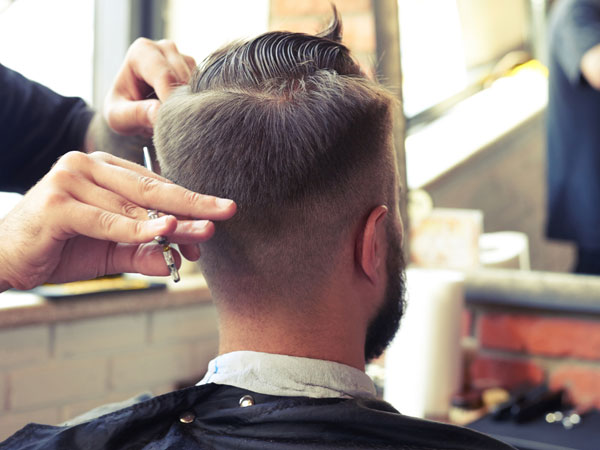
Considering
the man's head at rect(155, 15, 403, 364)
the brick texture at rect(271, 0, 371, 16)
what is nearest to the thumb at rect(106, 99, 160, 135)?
the man's head at rect(155, 15, 403, 364)

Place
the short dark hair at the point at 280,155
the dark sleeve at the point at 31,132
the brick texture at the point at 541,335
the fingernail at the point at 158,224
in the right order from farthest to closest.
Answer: the brick texture at the point at 541,335 < the dark sleeve at the point at 31,132 < the short dark hair at the point at 280,155 < the fingernail at the point at 158,224

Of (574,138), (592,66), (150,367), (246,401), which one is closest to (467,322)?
(574,138)

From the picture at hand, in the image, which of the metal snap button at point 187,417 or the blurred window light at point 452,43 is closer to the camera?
the metal snap button at point 187,417

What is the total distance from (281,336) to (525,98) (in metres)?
1.33

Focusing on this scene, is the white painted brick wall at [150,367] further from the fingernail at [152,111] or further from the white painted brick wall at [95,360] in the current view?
the fingernail at [152,111]

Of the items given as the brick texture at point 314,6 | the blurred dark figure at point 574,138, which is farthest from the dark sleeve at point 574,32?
the brick texture at point 314,6

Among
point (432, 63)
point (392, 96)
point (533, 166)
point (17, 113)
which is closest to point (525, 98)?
point (533, 166)

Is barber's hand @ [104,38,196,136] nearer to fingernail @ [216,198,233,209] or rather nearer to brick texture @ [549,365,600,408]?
fingernail @ [216,198,233,209]

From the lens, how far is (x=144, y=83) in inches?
57.7

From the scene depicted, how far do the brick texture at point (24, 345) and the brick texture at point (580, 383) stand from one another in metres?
1.42

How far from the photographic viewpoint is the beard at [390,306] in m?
1.27

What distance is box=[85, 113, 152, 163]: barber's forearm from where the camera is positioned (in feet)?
4.89

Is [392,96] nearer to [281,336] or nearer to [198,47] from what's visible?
→ [281,336]

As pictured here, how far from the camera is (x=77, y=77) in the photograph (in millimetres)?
2604
